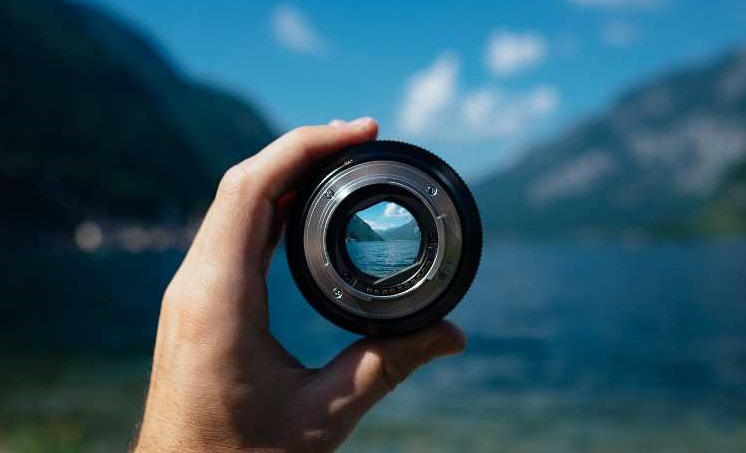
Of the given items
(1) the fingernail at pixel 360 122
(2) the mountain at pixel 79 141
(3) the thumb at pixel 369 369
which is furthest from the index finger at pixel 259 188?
(2) the mountain at pixel 79 141

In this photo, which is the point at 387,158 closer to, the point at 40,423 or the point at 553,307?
the point at 40,423

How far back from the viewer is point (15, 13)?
15438 cm

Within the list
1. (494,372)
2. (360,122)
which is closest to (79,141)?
(494,372)

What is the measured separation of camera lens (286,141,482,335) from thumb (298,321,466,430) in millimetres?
58

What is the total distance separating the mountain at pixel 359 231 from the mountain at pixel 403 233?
0.02 meters

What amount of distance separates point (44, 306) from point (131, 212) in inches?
3230

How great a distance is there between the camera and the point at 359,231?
2.43 metres

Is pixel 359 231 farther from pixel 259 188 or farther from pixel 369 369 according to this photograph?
pixel 369 369

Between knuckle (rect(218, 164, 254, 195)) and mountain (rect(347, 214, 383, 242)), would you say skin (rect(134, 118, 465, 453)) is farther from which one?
mountain (rect(347, 214, 383, 242))

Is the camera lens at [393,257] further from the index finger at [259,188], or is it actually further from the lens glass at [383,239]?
the index finger at [259,188]

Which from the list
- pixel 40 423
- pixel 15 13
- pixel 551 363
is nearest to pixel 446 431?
pixel 40 423

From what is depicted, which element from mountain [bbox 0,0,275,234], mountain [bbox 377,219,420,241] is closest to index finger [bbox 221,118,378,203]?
mountain [bbox 377,219,420,241]

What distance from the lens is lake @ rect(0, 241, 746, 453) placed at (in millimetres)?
19641

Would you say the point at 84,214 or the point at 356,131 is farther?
the point at 84,214
